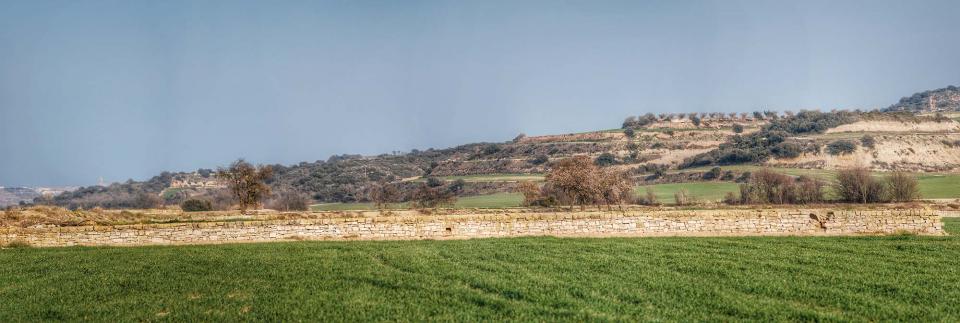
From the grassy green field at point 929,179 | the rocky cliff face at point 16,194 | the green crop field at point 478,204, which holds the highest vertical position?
the rocky cliff face at point 16,194

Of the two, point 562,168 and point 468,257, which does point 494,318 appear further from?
point 562,168

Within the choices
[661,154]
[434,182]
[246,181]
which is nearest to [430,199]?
[246,181]

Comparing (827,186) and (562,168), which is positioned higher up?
(562,168)

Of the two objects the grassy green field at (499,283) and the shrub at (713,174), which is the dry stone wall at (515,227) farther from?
the shrub at (713,174)

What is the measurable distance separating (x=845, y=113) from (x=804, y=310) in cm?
11354

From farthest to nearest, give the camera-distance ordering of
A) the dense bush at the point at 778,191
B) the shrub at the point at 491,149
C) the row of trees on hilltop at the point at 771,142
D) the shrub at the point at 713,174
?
the shrub at the point at 491,149
the row of trees on hilltop at the point at 771,142
the shrub at the point at 713,174
the dense bush at the point at 778,191

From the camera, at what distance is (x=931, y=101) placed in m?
174

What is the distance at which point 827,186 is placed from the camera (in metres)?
63.4

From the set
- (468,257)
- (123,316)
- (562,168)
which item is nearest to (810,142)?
(562,168)

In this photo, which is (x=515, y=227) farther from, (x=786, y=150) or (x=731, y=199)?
(x=786, y=150)

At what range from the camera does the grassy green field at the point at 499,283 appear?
9.72 m

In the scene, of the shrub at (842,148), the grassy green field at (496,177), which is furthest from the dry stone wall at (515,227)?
the shrub at (842,148)

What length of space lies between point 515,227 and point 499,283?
Answer: 10180 mm

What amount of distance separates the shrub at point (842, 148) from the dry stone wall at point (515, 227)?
68.4 meters
